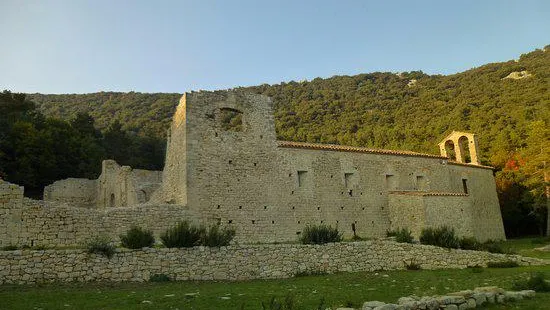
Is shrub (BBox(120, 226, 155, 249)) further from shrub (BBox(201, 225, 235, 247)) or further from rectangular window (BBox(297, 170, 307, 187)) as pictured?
rectangular window (BBox(297, 170, 307, 187))

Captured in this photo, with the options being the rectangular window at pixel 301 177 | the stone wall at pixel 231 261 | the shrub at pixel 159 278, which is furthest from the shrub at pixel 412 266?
the shrub at pixel 159 278

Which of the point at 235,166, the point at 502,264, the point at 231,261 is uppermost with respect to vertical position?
the point at 235,166

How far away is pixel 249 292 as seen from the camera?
10.2 m

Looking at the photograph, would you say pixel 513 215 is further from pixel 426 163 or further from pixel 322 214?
pixel 322 214

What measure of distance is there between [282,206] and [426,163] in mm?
11408

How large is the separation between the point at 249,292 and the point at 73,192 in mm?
22957

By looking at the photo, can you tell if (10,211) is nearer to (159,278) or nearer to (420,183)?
(159,278)

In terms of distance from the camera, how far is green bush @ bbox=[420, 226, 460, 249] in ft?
54.9

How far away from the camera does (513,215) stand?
1384 inches

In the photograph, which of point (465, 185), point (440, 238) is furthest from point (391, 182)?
point (440, 238)

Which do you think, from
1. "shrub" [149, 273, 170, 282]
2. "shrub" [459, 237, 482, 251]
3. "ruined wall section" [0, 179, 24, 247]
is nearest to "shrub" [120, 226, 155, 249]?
"shrub" [149, 273, 170, 282]

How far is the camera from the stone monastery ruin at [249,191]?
1528 centimetres

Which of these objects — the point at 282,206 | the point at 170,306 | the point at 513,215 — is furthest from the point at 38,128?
the point at 513,215

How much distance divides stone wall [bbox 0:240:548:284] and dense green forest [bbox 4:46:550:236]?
19.0 meters
